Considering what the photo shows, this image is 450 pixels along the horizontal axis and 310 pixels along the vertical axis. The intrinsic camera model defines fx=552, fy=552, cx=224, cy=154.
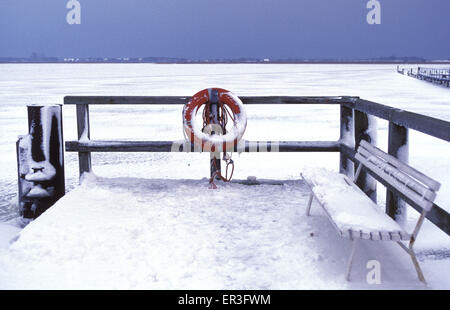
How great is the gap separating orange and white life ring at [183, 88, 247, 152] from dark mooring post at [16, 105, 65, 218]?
1.28 m

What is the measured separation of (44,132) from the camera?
5250mm

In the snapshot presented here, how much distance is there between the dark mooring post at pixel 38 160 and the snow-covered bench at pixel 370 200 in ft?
7.92

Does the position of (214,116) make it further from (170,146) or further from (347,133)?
(347,133)

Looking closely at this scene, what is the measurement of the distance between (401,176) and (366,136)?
1562mm

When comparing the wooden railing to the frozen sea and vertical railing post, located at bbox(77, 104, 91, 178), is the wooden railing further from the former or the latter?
the frozen sea

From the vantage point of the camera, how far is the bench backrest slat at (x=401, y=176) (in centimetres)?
313

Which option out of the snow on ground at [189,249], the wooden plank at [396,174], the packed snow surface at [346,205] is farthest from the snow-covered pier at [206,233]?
the packed snow surface at [346,205]

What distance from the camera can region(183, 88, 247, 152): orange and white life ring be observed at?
558 cm

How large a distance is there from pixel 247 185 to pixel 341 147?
1049 mm

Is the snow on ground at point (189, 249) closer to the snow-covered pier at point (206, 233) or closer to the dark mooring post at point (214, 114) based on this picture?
the snow-covered pier at point (206, 233)

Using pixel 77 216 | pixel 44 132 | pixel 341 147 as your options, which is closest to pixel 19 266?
pixel 77 216

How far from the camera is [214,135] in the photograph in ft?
18.6

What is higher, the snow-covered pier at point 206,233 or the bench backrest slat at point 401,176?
the bench backrest slat at point 401,176
